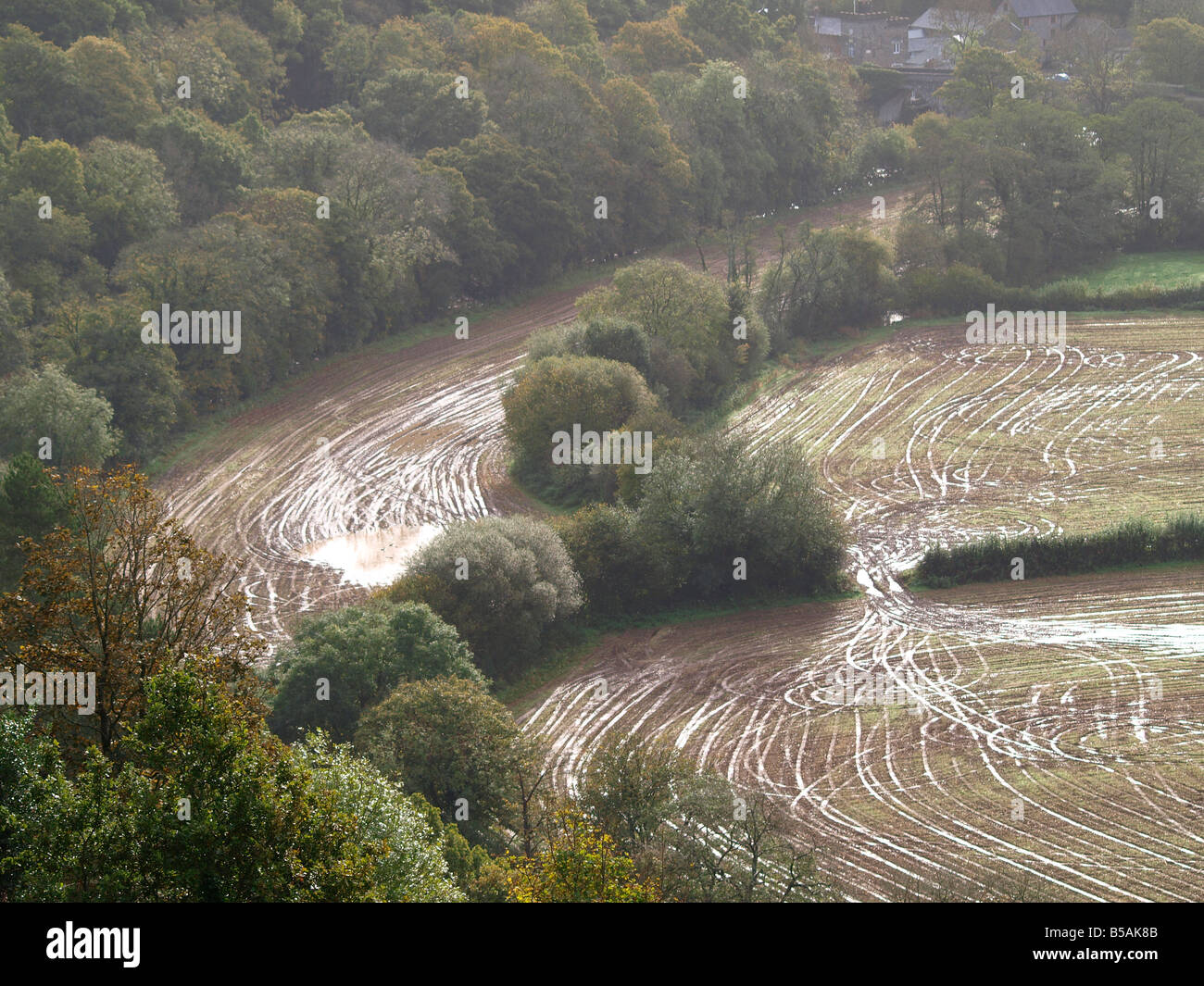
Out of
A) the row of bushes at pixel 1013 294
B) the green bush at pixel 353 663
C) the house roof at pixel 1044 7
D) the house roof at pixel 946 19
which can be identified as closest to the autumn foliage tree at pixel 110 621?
the green bush at pixel 353 663

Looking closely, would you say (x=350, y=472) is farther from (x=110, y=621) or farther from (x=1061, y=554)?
(x=110, y=621)

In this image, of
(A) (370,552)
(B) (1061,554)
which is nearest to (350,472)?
(A) (370,552)

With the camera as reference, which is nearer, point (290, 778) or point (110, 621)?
point (290, 778)

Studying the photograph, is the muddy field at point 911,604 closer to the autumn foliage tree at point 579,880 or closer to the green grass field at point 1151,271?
the green grass field at point 1151,271

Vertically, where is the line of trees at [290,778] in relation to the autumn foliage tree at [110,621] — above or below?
below

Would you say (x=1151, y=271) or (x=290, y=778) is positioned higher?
(x=1151, y=271)

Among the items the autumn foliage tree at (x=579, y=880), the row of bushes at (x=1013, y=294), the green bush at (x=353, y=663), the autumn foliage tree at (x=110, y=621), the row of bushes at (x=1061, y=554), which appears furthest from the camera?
the row of bushes at (x=1013, y=294)
